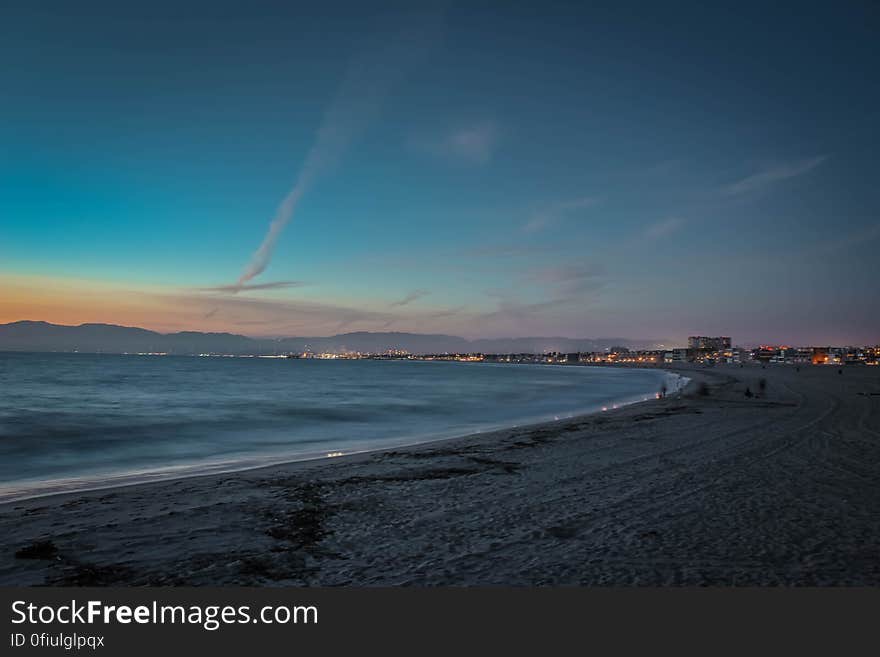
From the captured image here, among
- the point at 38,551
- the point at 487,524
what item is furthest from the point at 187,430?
the point at 487,524

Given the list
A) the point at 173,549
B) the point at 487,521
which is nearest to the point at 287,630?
the point at 173,549

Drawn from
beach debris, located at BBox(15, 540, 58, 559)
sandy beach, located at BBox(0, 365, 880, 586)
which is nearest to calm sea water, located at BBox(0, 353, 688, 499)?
sandy beach, located at BBox(0, 365, 880, 586)

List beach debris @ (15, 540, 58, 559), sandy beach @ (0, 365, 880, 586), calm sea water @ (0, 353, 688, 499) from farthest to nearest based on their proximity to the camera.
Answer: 1. calm sea water @ (0, 353, 688, 499)
2. beach debris @ (15, 540, 58, 559)
3. sandy beach @ (0, 365, 880, 586)

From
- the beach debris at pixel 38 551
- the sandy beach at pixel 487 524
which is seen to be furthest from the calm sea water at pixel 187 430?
the beach debris at pixel 38 551

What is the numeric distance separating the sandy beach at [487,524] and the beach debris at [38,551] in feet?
0.14

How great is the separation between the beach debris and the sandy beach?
0.14 ft

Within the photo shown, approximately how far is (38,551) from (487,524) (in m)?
6.31

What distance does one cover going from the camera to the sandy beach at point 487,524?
19.2 ft

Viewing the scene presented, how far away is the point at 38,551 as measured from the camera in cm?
673

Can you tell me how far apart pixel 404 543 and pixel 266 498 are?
4.10 m

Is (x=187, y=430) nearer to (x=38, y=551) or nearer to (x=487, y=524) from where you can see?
(x=38, y=551)

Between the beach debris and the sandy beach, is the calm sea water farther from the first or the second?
the beach debris

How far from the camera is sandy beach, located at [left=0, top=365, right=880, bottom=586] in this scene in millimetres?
5844

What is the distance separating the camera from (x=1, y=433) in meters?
23.2
